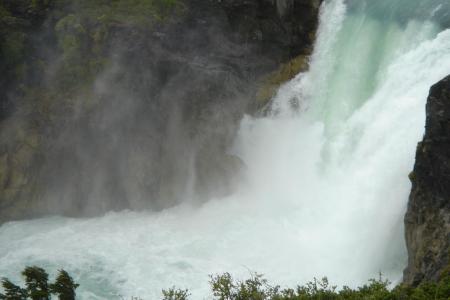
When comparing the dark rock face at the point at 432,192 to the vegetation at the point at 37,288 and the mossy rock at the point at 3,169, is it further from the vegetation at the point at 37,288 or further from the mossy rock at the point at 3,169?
the mossy rock at the point at 3,169

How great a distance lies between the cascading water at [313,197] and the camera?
31.2 metres

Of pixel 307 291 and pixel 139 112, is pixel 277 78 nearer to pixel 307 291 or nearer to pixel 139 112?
pixel 139 112

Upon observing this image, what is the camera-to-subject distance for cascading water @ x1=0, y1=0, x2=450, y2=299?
3122 centimetres

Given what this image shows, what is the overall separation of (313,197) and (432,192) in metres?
10.9

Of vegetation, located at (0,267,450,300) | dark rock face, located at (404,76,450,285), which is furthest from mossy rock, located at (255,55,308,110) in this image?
dark rock face, located at (404,76,450,285)

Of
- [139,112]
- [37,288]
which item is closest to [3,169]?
[139,112]

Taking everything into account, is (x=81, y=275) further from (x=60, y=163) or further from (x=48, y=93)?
(x=48, y=93)

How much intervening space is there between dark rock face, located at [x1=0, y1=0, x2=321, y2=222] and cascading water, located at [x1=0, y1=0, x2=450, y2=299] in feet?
6.26

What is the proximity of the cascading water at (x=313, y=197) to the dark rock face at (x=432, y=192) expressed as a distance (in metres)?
3.99

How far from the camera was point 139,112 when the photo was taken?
40156mm

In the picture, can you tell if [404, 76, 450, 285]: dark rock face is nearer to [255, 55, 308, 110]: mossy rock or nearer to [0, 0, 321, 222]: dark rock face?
[255, 55, 308, 110]: mossy rock

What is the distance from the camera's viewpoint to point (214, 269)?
32.4 meters

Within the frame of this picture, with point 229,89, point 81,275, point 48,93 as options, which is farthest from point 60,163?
point 229,89

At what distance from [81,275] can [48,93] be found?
A: 50.4 ft
